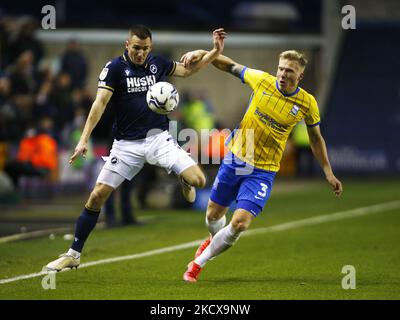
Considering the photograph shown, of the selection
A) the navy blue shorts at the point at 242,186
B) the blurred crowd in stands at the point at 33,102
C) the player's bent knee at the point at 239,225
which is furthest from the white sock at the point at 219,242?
Result: the blurred crowd in stands at the point at 33,102

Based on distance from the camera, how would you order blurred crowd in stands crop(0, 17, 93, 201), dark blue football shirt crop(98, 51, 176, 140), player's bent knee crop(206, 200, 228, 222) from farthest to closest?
→ blurred crowd in stands crop(0, 17, 93, 201) < player's bent knee crop(206, 200, 228, 222) < dark blue football shirt crop(98, 51, 176, 140)

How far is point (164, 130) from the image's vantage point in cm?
1038

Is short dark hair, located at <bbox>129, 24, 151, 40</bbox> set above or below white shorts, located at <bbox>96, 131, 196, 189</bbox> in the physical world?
above

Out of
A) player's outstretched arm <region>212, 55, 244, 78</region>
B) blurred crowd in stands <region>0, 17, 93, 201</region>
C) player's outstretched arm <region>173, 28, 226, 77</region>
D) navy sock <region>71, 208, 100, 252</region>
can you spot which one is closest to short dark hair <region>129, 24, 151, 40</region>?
player's outstretched arm <region>173, 28, 226, 77</region>

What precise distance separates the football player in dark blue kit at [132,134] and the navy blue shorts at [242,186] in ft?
0.94

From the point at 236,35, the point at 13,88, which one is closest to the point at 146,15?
the point at 236,35

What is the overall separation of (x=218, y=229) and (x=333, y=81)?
18376 millimetres

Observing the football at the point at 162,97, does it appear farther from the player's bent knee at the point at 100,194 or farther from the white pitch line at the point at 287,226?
the white pitch line at the point at 287,226

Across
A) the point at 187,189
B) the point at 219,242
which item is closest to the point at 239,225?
the point at 219,242

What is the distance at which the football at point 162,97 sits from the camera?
995 cm

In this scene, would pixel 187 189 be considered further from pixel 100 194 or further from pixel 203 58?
pixel 203 58

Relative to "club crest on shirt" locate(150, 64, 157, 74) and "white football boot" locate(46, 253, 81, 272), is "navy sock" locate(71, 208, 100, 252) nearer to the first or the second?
"white football boot" locate(46, 253, 81, 272)

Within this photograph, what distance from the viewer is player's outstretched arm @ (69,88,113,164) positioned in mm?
9539

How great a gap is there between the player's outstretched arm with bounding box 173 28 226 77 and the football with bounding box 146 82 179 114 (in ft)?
1.50
